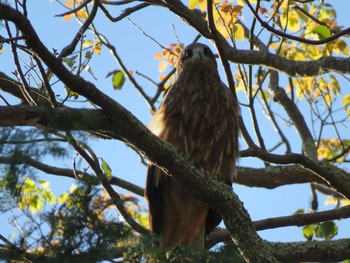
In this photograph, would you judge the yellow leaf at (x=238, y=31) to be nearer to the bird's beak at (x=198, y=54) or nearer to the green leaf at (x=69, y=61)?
the bird's beak at (x=198, y=54)

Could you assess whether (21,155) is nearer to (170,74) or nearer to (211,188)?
(211,188)

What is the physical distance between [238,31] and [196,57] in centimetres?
41

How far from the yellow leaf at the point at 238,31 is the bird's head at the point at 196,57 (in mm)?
251

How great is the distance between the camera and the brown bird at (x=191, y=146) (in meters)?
4.87

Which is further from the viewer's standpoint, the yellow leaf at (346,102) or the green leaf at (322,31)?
the yellow leaf at (346,102)

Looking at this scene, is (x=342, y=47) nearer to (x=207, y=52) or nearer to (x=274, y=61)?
(x=207, y=52)

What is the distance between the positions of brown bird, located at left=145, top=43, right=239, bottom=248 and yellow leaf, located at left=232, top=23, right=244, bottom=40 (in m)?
0.58

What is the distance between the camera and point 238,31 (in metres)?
5.72

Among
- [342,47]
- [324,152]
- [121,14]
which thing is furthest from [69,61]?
[324,152]

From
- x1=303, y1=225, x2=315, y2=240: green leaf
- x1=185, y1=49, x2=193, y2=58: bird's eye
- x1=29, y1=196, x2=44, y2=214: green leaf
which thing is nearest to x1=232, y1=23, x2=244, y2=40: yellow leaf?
x1=185, y1=49, x2=193, y2=58: bird's eye

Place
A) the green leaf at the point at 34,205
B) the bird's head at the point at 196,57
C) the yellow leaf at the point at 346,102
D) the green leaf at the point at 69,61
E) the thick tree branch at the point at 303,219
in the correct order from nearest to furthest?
the green leaf at the point at 34,205
the green leaf at the point at 69,61
the thick tree branch at the point at 303,219
the bird's head at the point at 196,57
the yellow leaf at the point at 346,102

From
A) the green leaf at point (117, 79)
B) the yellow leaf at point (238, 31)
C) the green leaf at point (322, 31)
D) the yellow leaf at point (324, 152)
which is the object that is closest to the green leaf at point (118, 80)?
the green leaf at point (117, 79)

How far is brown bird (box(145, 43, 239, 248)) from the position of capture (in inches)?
192

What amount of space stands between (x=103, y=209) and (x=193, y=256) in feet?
1.30
